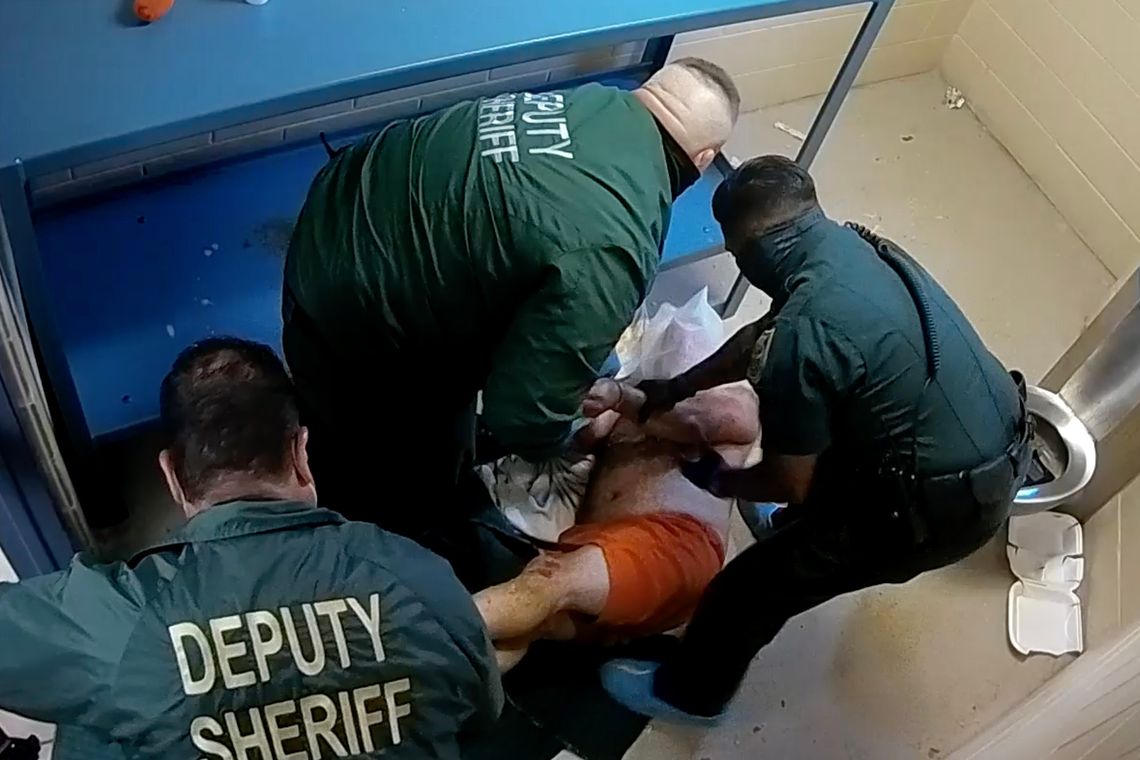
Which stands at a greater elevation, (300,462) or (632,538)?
(300,462)

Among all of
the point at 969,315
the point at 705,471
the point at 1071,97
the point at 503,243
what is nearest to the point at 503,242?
the point at 503,243

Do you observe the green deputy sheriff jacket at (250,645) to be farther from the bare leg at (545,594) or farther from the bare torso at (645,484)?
the bare torso at (645,484)

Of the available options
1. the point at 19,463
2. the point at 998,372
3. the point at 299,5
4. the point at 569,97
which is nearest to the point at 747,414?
the point at 998,372

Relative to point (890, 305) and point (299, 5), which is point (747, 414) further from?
point (299, 5)

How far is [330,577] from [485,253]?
500 millimetres

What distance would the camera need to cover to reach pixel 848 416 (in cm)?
154

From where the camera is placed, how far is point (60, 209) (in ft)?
6.36

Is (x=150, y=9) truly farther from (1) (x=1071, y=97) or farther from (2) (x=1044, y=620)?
(1) (x=1071, y=97)

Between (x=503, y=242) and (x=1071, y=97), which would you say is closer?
(x=503, y=242)

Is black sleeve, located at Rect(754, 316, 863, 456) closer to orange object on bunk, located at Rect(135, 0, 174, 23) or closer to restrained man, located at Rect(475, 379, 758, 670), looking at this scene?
restrained man, located at Rect(475, 379, 758, 670)

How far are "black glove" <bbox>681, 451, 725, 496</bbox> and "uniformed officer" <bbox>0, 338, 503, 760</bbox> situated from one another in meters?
0.67

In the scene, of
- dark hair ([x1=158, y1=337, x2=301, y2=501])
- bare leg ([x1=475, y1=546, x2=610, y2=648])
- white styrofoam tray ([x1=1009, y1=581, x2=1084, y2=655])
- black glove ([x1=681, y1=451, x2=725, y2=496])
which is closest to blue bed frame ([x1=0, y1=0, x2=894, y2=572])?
dark hair ([x1=158, y1=337, x2=301, y2=501])

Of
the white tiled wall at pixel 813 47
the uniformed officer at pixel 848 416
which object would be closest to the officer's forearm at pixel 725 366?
the uniformed officer at pixel 848 416

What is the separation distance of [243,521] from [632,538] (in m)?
0.65
